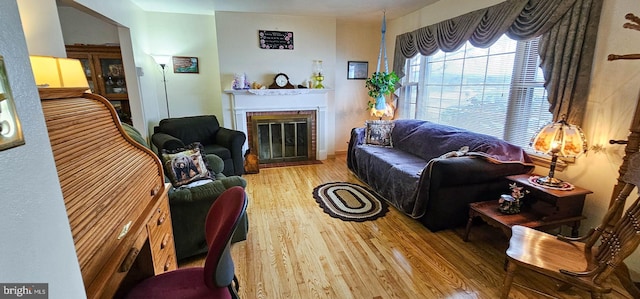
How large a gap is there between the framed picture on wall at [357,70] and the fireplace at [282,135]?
1.07m

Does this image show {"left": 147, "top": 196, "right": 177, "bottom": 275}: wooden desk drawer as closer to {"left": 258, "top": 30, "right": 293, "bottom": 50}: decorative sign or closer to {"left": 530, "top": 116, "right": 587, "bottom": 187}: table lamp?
{"left": 530, "top": 116, "right": 587, "bottom": 187}: table lamp

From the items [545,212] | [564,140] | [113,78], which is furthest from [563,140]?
[113,78]

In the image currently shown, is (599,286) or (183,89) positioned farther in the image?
(183,89)

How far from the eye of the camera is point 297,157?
5.01 m

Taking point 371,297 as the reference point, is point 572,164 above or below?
above

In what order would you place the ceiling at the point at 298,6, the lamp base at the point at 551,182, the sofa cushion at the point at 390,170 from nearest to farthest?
the lamp base at the point at 551,182, the sofa cushion at the point at 390,170, the ceiling at the point at 298,6

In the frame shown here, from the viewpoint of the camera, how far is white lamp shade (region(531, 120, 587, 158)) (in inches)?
82.0

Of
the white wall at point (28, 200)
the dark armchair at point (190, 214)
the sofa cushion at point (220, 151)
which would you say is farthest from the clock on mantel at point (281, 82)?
the white wall at point (28, 200)

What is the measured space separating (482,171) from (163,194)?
250cm

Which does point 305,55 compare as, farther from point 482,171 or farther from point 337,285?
point 337,285

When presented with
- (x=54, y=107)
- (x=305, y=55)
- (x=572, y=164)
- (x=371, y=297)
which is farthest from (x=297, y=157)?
(x=54, y=107)

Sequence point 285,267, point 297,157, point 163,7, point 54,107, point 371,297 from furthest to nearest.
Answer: point 297,157, point 163,7, point 285,267, point 371,297, point 54,107

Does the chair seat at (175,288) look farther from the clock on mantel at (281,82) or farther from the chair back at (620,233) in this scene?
the clock on mantel at (281,82)

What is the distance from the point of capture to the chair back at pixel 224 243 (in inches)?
41.4
